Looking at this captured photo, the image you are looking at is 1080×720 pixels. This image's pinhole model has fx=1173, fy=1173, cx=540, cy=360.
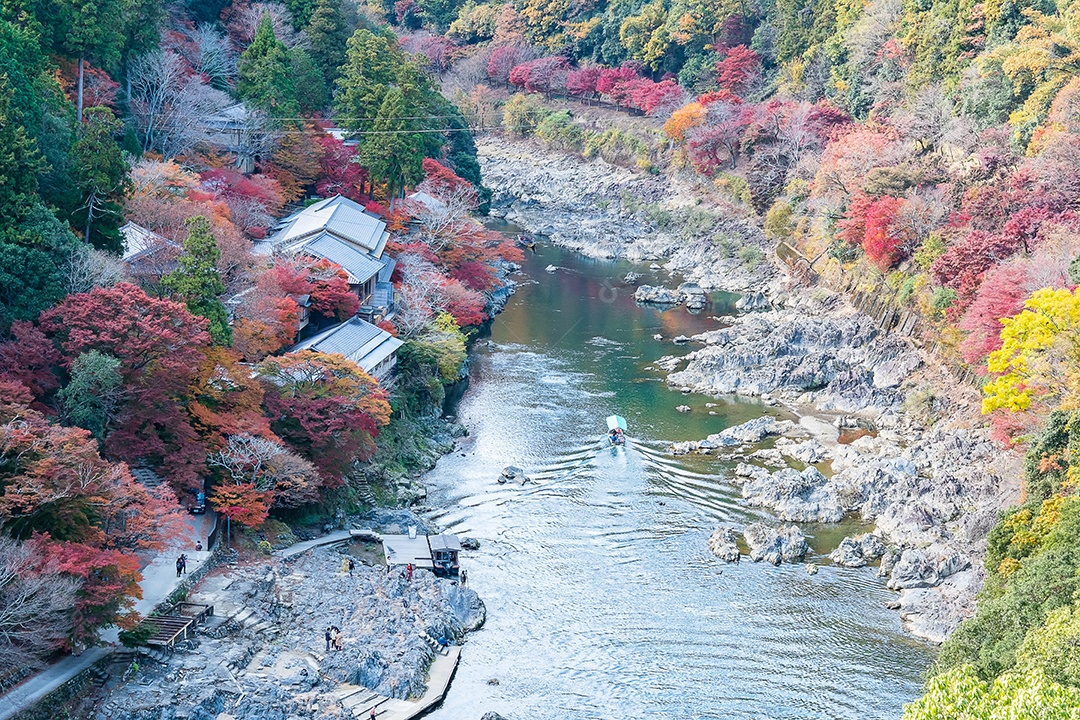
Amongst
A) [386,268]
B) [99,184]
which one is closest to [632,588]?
[99,184]

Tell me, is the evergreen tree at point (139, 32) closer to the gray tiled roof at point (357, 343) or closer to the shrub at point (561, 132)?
the gray tiled roof at point (357, 343)

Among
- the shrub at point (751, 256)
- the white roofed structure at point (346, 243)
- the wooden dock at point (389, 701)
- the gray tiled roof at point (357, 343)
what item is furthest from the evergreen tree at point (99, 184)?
the shrub at point (751, 256)

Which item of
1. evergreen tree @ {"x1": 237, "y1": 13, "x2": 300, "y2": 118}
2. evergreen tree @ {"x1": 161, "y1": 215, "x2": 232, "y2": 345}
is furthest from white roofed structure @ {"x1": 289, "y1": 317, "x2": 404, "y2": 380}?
evergreen tree @ {"x1": 237, "y1": 13, "x2": 300, "y2": 118}

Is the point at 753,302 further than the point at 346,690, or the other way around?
the point at 753,302

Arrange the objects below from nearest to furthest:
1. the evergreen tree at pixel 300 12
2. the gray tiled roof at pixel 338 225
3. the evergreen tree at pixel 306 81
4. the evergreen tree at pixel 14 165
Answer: the evergreen tree at pixel 14 165
the gray tiled roof at pixel 338 225
the evergreen tree at pixel 306 81
the evergreen tree at pixel 300 12

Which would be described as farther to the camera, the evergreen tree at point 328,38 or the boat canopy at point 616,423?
the evergreen tree at point 328,38

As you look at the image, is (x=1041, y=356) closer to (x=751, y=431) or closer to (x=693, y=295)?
(x=751, y=431)
